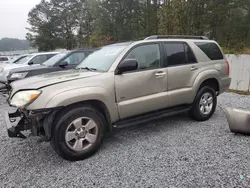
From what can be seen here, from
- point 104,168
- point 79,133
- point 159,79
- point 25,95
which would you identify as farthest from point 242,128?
point 25,95

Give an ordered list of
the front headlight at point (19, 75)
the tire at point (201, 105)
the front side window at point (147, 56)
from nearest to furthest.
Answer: the front side window at point (147, 56), the tire at point (201, 105), the front headlight at point (19, 75)

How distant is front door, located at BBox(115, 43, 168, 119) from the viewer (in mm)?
3291

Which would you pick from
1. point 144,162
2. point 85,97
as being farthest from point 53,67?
point 144,162

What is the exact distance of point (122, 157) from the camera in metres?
3.07

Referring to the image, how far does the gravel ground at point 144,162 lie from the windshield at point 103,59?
130cm

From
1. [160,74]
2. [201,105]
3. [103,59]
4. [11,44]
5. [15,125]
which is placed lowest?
[201,105]

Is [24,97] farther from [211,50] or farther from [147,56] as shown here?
[211,50]

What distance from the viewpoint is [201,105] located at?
441 cm

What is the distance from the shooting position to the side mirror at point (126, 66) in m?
3.20

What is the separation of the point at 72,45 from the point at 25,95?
37842 mm

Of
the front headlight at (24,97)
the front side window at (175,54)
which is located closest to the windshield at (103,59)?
the front side window at (175,54)

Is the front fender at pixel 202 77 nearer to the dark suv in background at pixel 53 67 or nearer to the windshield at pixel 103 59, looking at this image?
the windshield at pixel 103 59

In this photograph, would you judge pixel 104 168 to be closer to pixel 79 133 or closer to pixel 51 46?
pixel 79 133

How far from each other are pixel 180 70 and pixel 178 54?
33cm
